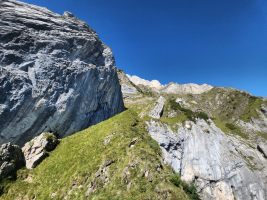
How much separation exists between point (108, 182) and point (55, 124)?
1046 inches

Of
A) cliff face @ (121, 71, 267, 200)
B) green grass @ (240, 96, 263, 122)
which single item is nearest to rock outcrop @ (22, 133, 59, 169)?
cliff face @ (121, 71, 267, 200)

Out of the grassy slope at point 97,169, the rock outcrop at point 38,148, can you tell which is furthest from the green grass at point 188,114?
the rock outcrop at point 38,148

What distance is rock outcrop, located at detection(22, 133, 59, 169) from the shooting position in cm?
5501

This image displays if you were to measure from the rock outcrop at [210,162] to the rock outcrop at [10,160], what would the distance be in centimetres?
2714

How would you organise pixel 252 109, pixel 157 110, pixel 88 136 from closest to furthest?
pixel 88 136, pixel 157 110, pixel 252 109

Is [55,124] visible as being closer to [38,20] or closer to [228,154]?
[38,20]

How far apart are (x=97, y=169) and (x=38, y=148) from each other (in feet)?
48.4

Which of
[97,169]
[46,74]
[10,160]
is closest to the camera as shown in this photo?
[97,169]

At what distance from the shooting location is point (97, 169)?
4888cm

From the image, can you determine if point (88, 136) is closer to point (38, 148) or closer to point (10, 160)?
point (38, 148)

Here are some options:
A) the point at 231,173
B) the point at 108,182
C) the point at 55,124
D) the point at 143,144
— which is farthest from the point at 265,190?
the point at 55,124

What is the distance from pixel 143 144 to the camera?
173 ft

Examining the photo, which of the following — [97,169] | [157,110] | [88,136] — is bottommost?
[97,169]

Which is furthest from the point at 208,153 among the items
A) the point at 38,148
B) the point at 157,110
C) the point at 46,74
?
the point at 46,74
